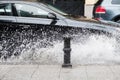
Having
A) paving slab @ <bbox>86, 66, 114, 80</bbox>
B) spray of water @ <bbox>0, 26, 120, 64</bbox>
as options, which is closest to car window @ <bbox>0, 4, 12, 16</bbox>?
spray of water @ <bbox>0, 26, 120, 64</bbox>

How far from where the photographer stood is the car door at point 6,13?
1073cm

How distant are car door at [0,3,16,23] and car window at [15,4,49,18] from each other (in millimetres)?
201

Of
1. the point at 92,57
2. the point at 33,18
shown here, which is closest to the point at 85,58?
the point at 92,57

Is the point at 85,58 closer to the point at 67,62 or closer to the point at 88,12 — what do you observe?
the point at 67,62

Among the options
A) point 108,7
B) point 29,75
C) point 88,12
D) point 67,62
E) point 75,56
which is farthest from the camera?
point 88,12

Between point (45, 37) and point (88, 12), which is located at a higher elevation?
point (45, 37)

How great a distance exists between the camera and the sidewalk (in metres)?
8.32

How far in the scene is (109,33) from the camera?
33.9 ft

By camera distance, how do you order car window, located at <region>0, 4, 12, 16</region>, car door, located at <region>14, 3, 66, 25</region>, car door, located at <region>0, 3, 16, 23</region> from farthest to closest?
car window, located at <region>0, 4, 12, 16</region>
car door, located at <region>0, 3, 16, 23</region>
car door, located at <region>14, 3, 66, 25</region>

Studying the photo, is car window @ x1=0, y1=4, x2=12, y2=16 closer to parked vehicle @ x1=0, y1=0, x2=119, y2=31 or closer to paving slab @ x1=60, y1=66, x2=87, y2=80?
parked vehicle @ x1=0, y1=0, x2=119, y2=31

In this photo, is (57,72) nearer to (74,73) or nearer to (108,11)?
(74,73)

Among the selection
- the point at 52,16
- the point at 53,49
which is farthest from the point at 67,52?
the point at 52,16

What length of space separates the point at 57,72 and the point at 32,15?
2471 mm

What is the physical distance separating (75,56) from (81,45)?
34 centimetres
